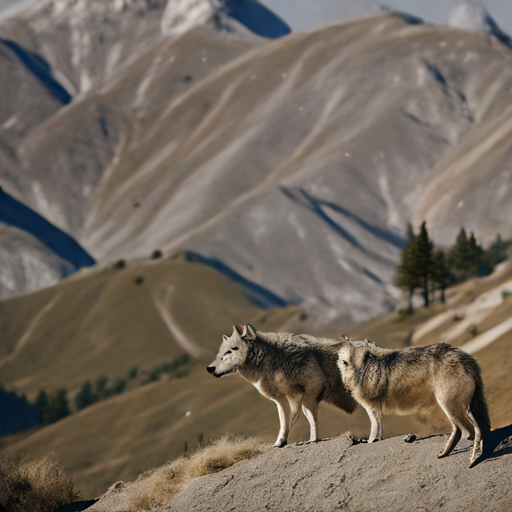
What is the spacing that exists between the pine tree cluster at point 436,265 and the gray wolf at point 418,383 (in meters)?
57.0

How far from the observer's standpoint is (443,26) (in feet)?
635

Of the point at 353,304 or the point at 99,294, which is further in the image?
the point at 99,294

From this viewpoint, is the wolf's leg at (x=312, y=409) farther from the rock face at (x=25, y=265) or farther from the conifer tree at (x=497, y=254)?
the rock face at (x=25, y=265)

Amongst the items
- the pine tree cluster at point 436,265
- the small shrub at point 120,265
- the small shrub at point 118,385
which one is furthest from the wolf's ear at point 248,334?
the small shrub at point 120,265

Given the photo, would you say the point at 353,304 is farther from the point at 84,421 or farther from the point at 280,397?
the point at 280,397

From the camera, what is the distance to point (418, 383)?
11.8 metres

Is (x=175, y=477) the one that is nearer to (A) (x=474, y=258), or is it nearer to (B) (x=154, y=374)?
(A) (x=474, y=258)

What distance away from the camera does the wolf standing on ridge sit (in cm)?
1255

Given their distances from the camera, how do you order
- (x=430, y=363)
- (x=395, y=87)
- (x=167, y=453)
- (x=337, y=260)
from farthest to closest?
(x=395, y=87) → (x=337, y=260) → (x=167, y=453) → (x=430, y=363)

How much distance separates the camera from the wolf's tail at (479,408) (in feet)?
36.7

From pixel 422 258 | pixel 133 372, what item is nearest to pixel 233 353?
pixel 422 258

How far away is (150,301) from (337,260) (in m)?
38.5

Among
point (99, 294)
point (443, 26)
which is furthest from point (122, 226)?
point (443, 26)

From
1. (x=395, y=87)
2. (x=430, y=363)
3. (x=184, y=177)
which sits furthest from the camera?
(x=184, y=177)
